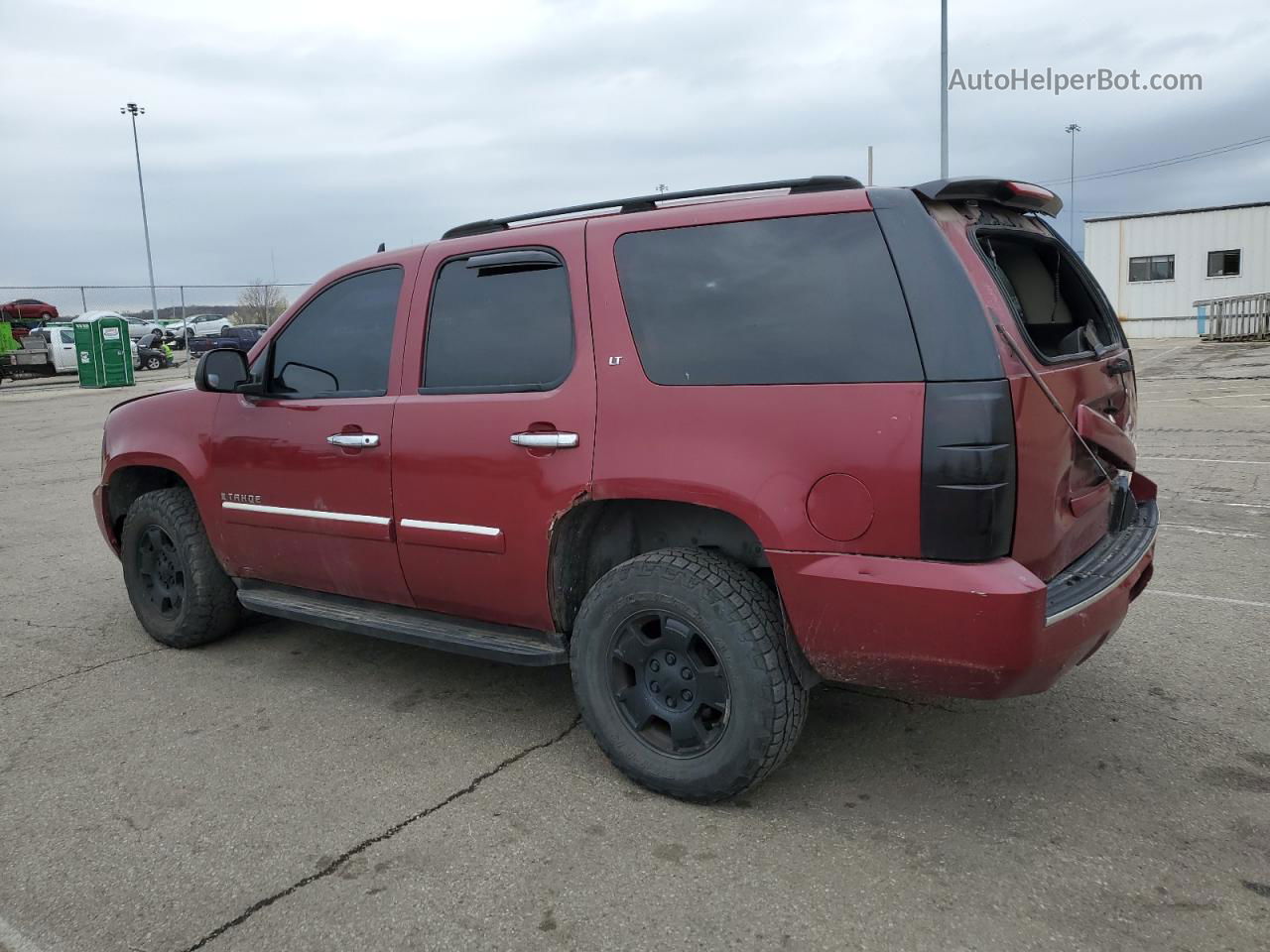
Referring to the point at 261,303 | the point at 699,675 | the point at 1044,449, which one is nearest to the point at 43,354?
the point at 261,303

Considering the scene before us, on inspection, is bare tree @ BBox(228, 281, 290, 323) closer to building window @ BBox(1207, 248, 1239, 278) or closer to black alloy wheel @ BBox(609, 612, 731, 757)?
building window @ BBox(1207, 248, 1239, 278)

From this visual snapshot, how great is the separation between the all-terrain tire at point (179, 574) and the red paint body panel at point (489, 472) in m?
1.45

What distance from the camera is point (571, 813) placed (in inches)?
123

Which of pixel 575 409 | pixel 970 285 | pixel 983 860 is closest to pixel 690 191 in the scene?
pixel 575 409

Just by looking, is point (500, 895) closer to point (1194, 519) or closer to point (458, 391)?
point (458, 391)

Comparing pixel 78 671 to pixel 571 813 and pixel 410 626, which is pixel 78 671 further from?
pixel 571 813

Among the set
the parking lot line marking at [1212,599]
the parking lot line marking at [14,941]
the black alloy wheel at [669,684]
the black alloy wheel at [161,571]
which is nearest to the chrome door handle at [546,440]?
the black alloy wheel at [669,684]

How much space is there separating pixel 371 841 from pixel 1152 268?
116ft

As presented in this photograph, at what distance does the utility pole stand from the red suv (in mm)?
19199

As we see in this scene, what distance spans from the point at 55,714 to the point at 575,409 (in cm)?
261

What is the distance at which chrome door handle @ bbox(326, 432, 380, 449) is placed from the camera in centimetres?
383

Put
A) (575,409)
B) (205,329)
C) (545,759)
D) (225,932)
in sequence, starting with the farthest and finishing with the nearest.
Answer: (205,329) < (545,759) < (575,409) < (225,932)

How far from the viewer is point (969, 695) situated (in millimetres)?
2789

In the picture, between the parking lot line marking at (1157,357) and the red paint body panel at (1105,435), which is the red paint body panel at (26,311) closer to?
the parking lot line marking at (1157,357)
